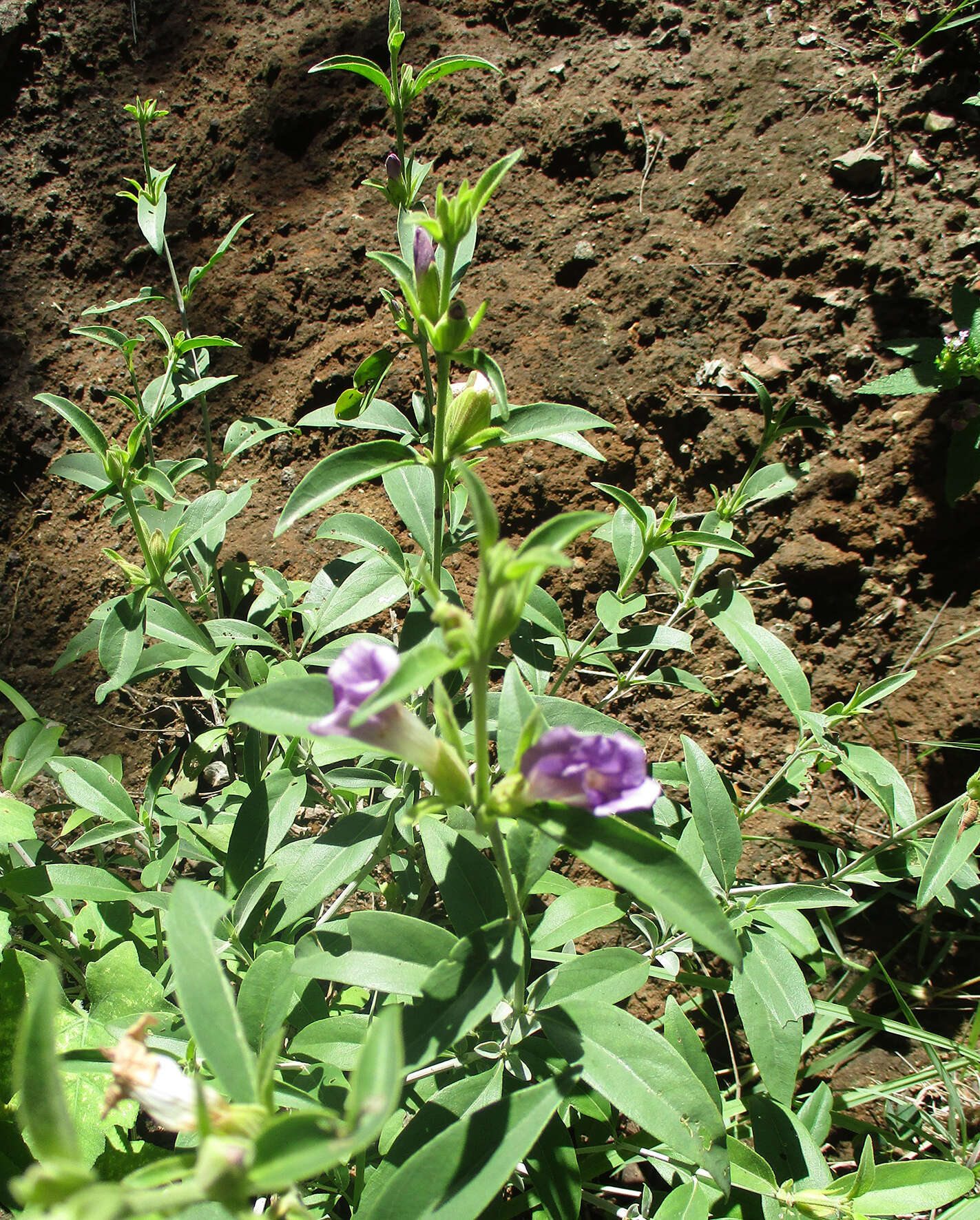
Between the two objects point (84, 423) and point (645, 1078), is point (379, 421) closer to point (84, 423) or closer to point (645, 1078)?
point (84, 423)

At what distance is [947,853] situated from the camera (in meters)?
1.87

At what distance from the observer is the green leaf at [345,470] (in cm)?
145

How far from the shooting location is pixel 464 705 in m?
2.27

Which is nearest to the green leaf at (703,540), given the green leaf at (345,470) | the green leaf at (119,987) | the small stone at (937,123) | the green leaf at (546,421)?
the green leaf at (546,421)

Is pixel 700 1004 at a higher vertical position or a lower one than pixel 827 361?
lower

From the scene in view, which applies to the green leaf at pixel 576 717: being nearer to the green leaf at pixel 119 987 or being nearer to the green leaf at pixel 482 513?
the green leaf at pixel 482 513

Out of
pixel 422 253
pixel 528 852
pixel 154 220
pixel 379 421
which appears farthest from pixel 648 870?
pixel 154 220

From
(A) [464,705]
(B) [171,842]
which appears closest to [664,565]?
(A) [464,705]

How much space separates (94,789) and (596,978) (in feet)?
4.80

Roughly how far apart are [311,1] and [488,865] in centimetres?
479

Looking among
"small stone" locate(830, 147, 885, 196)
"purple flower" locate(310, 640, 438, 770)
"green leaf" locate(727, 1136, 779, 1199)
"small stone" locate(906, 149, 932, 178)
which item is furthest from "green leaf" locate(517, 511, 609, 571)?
"small stone" locate(906, 149, 932, 178)

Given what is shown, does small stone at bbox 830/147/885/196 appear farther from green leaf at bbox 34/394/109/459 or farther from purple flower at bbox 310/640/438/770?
purple flower at bbox 310/640/438/770

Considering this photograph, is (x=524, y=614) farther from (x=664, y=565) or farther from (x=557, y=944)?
(x=557, y=944)

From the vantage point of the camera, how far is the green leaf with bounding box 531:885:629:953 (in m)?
1.56
